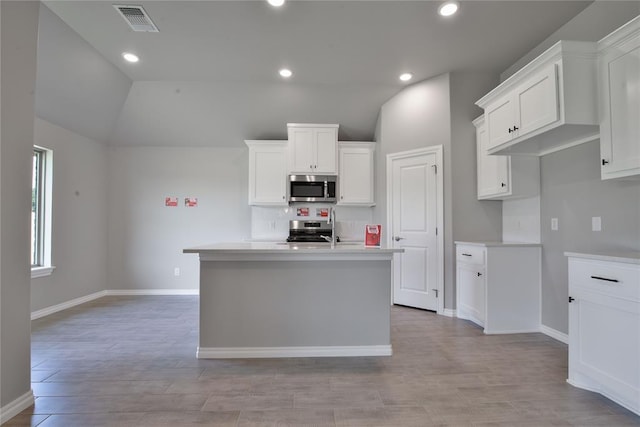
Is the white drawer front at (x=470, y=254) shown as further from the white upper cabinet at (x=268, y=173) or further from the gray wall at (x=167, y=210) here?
the gray wall at (x=167, y=210)

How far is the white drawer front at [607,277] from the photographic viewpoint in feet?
5.43

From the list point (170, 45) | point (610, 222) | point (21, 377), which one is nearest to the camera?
point (21, 377)

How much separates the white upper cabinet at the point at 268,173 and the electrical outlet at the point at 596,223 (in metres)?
3.53

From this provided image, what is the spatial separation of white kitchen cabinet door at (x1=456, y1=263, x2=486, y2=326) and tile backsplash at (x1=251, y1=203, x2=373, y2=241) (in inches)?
69.0

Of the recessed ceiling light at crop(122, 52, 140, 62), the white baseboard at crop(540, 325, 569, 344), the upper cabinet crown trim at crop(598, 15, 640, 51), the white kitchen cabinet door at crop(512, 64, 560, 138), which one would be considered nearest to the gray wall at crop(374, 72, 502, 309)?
the white baseboard at crop(540, 325, 569, 344)

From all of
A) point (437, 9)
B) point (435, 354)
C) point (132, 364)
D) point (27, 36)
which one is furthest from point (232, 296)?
point (437, 9)

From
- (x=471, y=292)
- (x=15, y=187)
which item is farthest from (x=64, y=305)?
(x=471, y=292)

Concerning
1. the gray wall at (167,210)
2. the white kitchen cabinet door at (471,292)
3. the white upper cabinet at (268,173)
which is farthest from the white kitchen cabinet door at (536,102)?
the gray wall at (167,210)

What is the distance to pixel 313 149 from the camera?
4574 millimetres

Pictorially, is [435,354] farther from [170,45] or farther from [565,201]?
[170,45]

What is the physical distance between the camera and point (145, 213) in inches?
192

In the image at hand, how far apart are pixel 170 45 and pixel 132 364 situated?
2.98 metres

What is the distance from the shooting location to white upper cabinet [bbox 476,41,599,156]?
7.06 feet

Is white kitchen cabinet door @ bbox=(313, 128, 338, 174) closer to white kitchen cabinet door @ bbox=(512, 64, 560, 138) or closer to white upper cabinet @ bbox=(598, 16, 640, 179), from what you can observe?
white kitchen cabinet door @ bbox=(512, 64, 560, 138)
